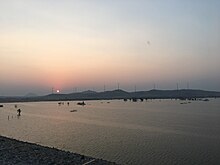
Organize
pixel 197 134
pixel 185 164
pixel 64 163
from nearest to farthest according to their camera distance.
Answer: pixel 64 163, pixel 185 164, pixel 197 134

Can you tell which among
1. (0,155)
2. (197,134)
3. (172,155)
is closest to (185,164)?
(172,155)

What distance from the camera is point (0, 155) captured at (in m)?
20.4

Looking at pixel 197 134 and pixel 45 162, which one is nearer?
pixel 45 162

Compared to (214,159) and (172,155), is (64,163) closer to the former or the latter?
(172,155)

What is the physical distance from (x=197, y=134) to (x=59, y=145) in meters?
17.8

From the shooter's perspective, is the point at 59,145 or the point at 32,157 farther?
the point at 59,145

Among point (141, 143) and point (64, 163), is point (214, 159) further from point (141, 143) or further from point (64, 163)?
point (64, 163)

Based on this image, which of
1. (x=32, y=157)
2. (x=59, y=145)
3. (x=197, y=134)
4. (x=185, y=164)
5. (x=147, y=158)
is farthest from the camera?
(x=197, y=134)

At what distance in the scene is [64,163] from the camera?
60.7 feet

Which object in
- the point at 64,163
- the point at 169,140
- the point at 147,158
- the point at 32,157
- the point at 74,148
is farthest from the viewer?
the point at 169,140

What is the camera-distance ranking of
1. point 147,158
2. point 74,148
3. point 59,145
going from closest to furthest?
point 147,158, point 74,148, point 59,145

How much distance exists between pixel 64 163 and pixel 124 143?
42.5 feet

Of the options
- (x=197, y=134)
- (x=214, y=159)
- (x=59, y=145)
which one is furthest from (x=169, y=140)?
(x=59, y=145)

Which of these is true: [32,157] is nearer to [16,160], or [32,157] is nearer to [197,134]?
[16,160]
